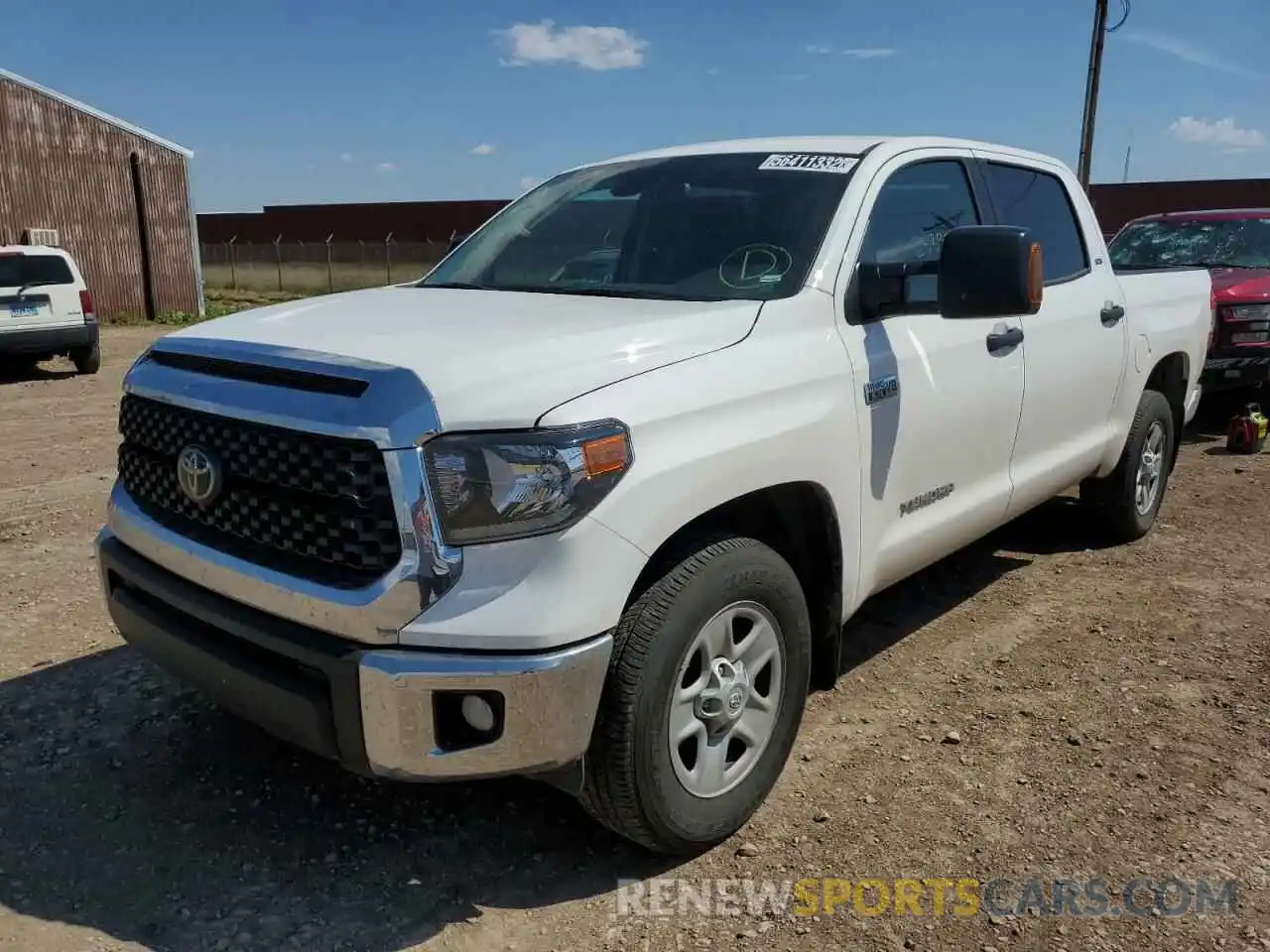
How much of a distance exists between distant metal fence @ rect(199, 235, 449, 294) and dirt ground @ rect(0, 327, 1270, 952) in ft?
84.4

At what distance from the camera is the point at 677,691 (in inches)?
103

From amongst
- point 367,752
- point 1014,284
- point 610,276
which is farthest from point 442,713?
point 1014,284

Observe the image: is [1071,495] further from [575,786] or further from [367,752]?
[367,752]

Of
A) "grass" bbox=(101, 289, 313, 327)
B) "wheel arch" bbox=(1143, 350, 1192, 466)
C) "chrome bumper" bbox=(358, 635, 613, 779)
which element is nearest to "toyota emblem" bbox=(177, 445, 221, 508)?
"chrome bumper" bbox=(358, 635, 613, 779)

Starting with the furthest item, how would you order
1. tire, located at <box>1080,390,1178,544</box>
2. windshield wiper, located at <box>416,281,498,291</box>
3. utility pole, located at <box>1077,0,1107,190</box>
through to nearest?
utility pole, located at <box>1077,0,1107,190</box>
tire, located at <box>1080,390,1178,544</box>
windshield wiper, located at <box>416,281,498,291</box>

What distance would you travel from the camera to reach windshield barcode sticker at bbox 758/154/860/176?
3469mm

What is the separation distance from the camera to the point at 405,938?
8.38 ft

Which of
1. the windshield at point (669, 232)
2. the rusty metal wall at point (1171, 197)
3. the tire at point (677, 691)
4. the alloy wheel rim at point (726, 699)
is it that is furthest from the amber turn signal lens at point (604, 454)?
the rusty metal wall at point (1171, 197)

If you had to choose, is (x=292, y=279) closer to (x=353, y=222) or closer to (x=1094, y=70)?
(x=353, y=222)

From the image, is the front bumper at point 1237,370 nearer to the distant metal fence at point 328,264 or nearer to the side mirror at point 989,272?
the side mirror at point 989,272

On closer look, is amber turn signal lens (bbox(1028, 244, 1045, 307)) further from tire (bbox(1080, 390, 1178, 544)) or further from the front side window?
tire (bbox(1080, 390, 1178, 544))

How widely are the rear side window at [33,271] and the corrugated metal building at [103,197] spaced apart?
8.27 m

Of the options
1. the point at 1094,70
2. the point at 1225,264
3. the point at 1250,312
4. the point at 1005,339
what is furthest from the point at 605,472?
the point at 1094,70

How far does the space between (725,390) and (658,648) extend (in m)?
0.67
